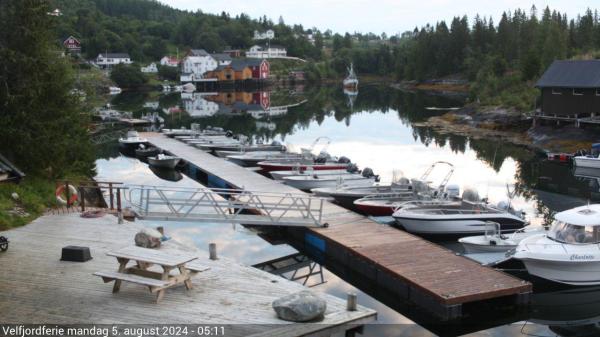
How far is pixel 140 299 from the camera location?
12.2 meters

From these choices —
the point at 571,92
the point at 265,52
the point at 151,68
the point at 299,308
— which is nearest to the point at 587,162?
the point at 571,92

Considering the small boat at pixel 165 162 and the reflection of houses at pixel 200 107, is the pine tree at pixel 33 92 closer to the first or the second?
the small boat at pixel 165 162

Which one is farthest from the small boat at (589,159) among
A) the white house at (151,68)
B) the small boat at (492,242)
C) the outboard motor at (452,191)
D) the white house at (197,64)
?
the white house at (151,68)

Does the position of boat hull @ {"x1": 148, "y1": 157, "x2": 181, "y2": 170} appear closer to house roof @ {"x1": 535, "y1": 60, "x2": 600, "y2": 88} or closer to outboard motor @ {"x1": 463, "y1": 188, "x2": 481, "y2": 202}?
outboard motor @ {"x1": 463, "y1": 188, "x2": 481, "y2": 202}

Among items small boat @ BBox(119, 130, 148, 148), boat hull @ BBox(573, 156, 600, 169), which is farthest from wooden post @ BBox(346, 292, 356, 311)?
small boat @ BBox(119, 130, 148, 148)

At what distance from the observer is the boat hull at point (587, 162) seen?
118 ft

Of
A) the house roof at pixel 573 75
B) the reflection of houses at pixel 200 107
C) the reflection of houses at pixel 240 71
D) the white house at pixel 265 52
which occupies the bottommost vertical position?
the reflection of houses at pixel 200 107

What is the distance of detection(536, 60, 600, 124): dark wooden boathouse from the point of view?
45.7 meters

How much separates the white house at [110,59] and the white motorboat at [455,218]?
464ft

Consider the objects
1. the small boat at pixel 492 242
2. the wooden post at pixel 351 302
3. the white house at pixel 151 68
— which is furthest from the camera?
the white house at pixel 151 68

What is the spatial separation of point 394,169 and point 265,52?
153 metres

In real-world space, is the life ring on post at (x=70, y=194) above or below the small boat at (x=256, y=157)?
above

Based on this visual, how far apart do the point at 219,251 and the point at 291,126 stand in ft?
153

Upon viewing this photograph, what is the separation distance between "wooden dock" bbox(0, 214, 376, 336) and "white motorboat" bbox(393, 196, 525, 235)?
30.4 ft
